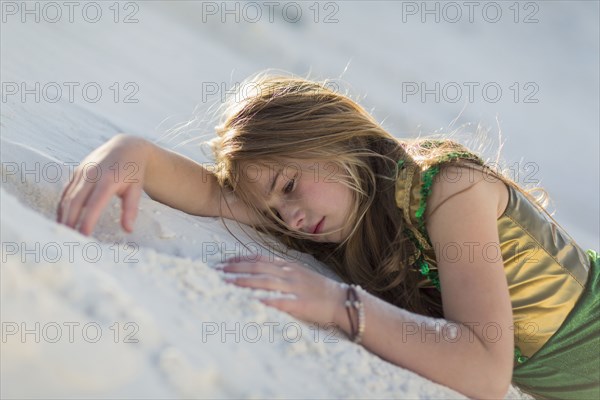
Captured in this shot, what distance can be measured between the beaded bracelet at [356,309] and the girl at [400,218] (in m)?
0.02

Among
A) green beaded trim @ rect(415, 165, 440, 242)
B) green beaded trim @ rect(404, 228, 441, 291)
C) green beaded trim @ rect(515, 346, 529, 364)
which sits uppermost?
green beaded trim @ rect(415, 165, 440, 242)

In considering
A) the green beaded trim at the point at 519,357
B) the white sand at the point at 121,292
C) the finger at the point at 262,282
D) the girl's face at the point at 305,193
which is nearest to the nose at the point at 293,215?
the girl's face at the point at 305,193

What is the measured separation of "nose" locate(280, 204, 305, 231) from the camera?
70.3 inches

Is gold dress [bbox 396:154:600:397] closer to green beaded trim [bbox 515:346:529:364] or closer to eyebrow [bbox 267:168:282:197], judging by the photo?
green beaded trim [bbox 515:346:529:364]

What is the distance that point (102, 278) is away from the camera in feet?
3.12

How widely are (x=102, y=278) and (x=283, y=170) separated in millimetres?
890

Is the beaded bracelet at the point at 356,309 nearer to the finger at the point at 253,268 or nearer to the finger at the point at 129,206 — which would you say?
the finger at the point at 253,268

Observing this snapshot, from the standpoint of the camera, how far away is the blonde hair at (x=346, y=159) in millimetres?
1837

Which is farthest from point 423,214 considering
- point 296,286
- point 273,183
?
point 296,286

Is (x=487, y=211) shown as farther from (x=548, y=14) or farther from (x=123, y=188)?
(x=548, y=14)

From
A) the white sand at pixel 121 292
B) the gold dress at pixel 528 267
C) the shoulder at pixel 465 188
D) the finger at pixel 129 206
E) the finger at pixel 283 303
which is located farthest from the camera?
the gold dress at pixel 528 267

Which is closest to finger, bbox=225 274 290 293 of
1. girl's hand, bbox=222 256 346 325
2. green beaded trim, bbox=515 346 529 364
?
girl's hand, bbox=222 256 346 325

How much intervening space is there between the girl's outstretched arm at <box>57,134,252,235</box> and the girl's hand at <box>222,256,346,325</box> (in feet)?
0.86

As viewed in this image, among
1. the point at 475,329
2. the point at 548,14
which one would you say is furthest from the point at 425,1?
the point at 475,329
